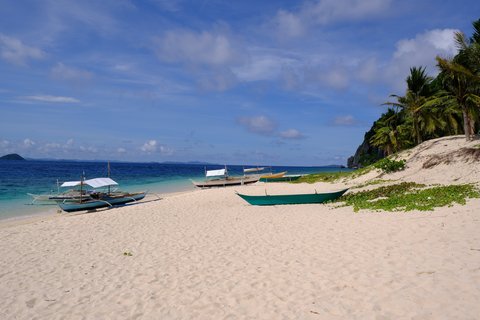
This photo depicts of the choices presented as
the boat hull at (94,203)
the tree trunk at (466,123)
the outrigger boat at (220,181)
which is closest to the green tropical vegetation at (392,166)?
the tree trunk at (466,123)

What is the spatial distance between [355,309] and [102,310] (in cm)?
452

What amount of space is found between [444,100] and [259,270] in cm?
2931

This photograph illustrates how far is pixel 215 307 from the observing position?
5.94 metres

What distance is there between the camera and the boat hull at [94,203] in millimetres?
22281

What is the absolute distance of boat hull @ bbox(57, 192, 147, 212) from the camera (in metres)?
22.3

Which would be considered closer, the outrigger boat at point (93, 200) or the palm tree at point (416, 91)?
the outrigger boat at point (93, 200)

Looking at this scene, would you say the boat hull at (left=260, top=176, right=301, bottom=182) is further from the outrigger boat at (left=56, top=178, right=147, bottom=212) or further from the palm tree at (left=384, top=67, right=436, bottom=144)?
the outrigger boat at (left=56, top=178, right=147, bottom=212)

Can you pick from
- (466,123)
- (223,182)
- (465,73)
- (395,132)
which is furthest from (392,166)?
(223,182)

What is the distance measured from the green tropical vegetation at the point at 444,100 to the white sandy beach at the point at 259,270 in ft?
44.4

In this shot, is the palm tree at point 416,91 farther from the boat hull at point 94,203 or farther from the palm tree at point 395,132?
the boat hull at point 94,203

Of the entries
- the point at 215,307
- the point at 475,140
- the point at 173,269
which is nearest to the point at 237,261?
the point at 173,269

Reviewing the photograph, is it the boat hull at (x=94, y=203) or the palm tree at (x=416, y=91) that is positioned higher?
the palm tree at (x=416, y=91)

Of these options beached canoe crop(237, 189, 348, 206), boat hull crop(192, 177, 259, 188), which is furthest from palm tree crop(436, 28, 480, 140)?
boat hull crop(192, 177, 259, 188)

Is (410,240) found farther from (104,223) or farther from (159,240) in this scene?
(104,223)
